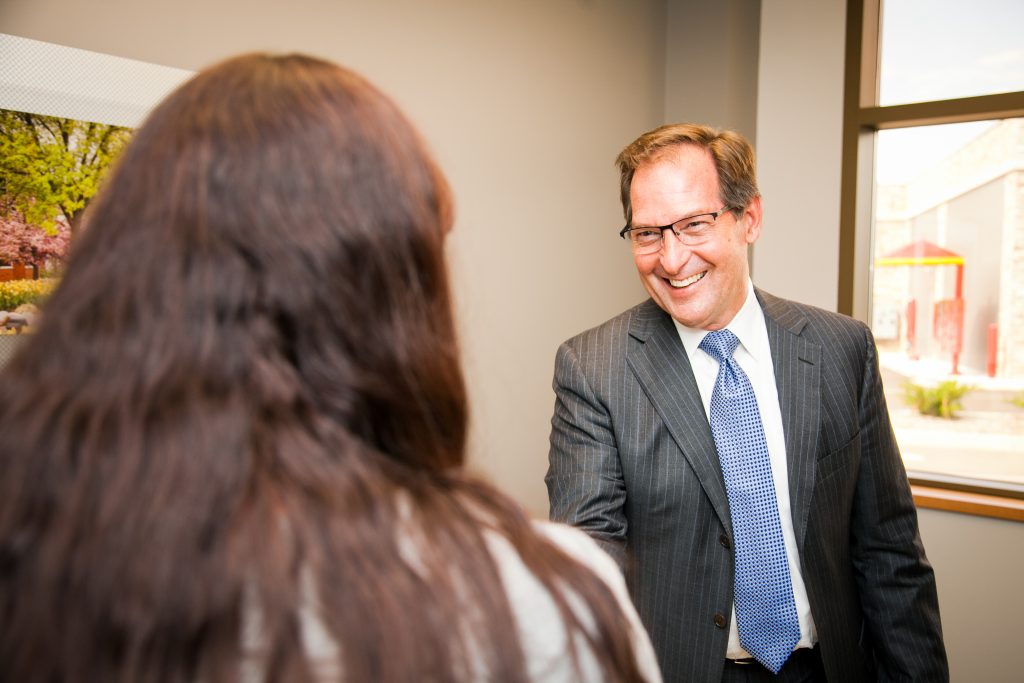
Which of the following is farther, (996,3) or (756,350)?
(996,3)

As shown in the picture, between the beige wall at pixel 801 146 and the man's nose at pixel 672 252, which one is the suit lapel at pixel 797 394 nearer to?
the man's nose at pixel 672 252

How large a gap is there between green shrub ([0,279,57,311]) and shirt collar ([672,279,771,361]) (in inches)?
50.7

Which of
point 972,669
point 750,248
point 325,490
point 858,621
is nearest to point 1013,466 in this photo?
point 972,669

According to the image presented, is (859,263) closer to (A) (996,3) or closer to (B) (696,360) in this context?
(A) (996,3)

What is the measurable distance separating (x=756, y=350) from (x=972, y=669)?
2099 mm

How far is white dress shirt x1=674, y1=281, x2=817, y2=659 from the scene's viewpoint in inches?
56.5

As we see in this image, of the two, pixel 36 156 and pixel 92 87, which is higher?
pixel 92 87

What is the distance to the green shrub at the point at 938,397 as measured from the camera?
3.07 m

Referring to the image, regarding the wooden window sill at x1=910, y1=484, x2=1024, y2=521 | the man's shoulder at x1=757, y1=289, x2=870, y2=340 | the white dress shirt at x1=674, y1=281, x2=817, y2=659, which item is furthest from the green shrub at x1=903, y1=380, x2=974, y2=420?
the white dress shirt at x1=674, y1=281, x2=817, y2=659

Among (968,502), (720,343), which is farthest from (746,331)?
(968,502)

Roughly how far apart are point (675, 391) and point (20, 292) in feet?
4.30

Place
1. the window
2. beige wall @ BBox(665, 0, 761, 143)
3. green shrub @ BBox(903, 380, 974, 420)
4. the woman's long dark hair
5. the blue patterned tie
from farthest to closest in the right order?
beige wall @ BBox(665, 0, 761, 143), green shrub @ BBox(903, 380, 974, 420), the window, the blue patterned tie, the woman's long dark hair

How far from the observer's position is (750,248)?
3271 mm

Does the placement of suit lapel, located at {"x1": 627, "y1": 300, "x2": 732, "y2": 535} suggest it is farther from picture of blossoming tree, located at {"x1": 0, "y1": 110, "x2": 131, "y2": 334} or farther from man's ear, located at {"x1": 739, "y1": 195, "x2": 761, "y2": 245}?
picture of blossoming tree, located at {"x1": 0, "y1": 110, "x2": 131, "y2": 334}
